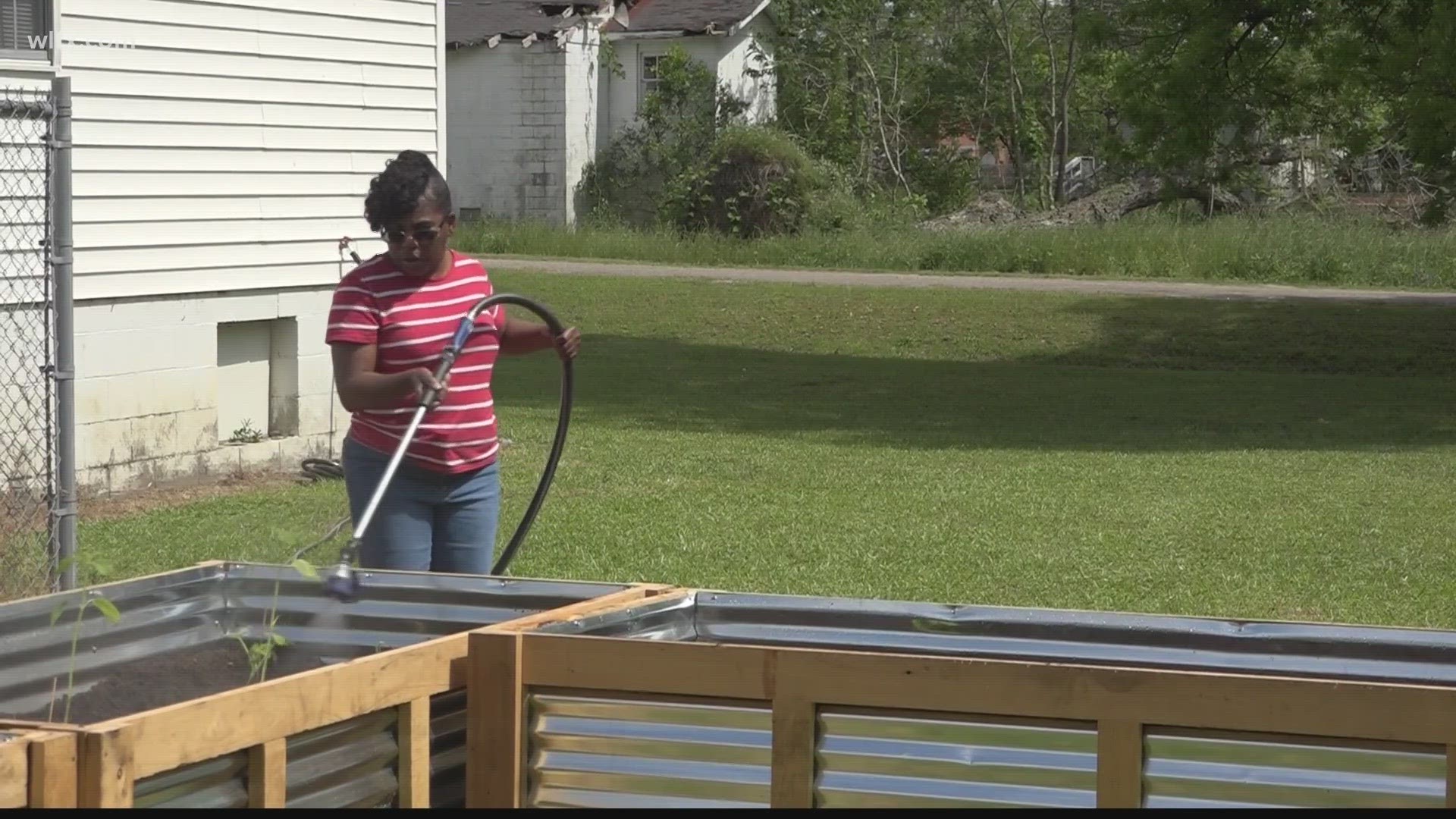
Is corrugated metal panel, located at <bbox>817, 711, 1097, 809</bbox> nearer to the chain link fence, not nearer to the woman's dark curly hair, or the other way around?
the woman's dark curly hair

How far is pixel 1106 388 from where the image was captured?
18375 millimetres

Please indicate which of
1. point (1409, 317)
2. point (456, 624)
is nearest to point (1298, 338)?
point (1409, 317)

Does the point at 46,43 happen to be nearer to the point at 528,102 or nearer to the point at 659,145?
the point at 528,102

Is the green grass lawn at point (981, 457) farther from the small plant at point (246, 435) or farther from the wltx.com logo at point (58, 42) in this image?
the wltx.com logo at point (58, 42)

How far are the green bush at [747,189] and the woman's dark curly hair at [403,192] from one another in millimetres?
26494

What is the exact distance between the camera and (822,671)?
11.4 feet

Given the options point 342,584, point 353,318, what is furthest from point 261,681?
point 353,318

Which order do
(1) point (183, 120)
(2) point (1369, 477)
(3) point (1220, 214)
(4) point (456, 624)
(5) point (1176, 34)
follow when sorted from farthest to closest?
(3) point (1220, 214) < (5) point (1176, 34) < (2) point (1369, 477) < (1) point (183, 120) < (4) point (456, 624)

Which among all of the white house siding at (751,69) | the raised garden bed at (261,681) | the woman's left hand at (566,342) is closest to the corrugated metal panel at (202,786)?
the raised garden bed at (261,681)

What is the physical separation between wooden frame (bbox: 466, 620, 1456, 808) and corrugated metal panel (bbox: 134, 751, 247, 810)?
51 cm

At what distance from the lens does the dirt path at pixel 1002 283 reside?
2355cm

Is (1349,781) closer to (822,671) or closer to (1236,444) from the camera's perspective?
(822,671)

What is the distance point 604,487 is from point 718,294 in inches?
478

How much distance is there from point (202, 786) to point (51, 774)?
34 cm
